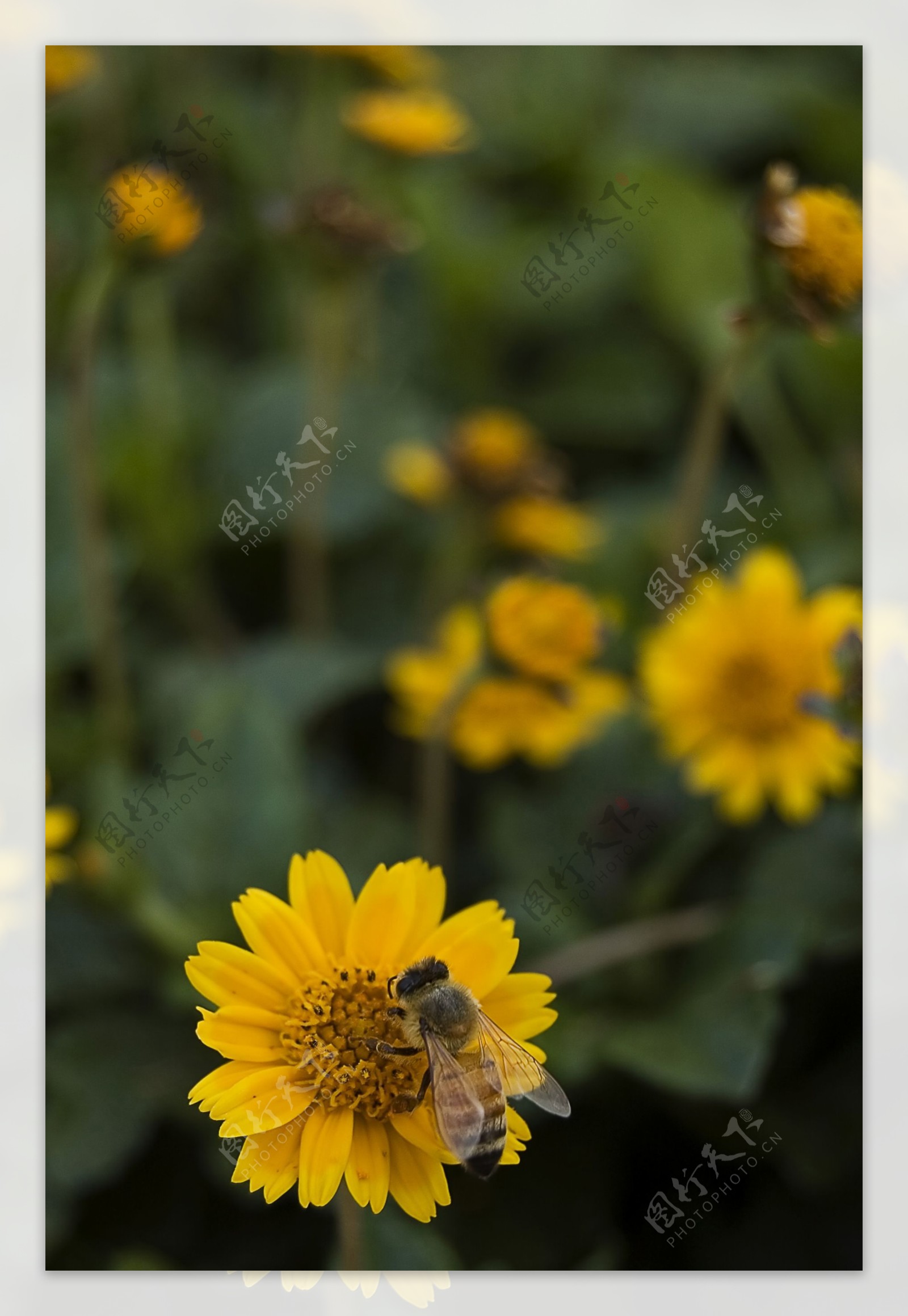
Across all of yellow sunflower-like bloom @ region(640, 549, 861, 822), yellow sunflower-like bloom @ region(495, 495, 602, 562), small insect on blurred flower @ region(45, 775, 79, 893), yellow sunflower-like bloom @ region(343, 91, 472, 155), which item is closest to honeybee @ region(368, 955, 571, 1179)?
small insect on blurred flower @ region(45, 775, 79, 893)

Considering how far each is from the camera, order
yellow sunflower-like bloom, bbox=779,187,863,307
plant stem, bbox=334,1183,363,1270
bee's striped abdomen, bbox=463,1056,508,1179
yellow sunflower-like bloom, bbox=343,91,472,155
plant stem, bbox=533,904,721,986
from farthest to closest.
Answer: yellow sunflower-like bloom, bbox=343,91,472,155
plant stem, bbox=533,904,721,986
yellow sunflower-like bloom, bbox=779,187,863,307
plant stem, bbox=334,1183,363,1270
bee's striped abdomen, bbox=463,1056,508,1179

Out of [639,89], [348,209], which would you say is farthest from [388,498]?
[639,89]

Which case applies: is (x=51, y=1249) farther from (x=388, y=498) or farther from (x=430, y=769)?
(x=388, y=498)

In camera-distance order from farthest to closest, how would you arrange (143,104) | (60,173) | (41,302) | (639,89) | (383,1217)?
(639,89) → (143,104) → (60,173) → (41,302) → (383,1217)

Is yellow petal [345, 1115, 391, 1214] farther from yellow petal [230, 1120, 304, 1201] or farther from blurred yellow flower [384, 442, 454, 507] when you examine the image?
blurred yellow flower [384, 442, 454, 507]

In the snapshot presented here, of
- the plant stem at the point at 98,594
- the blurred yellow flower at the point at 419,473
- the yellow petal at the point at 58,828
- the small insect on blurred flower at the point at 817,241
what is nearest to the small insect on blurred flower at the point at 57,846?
the yellow petal at the point at 58,828

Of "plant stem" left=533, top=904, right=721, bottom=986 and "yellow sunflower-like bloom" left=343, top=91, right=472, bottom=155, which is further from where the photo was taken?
"yellow sunflower-like bloom" left=343, top=91, right=472, bottom=155
